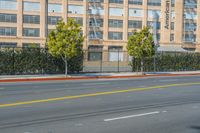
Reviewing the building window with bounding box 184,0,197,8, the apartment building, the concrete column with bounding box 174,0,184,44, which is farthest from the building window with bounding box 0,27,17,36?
the building window with bounding box 184,0,197,8

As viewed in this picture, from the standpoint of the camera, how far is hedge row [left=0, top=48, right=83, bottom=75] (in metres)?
33.2

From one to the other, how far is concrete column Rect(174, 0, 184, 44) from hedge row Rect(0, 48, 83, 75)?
54.1 meters

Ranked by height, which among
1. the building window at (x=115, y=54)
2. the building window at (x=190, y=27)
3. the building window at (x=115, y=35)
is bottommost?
the building window at (x=115, y=54)

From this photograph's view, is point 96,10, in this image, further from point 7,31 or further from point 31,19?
point 7,31

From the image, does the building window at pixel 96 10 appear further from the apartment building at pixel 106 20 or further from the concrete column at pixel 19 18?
the concrete column at pixel 19 18

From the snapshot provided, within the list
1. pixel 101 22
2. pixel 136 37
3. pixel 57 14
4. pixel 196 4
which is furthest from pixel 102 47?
pixel 136 37

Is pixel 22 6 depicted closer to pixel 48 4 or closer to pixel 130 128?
pixel 48 4

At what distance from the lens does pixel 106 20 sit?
81750 millimetres

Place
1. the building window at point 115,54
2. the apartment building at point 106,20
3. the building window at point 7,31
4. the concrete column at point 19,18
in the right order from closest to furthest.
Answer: the building window at point 115,54 < the building window at point 7,31 < the concrete column at point 19,18 < the apartment building at point 106,20

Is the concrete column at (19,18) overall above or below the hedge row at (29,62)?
above

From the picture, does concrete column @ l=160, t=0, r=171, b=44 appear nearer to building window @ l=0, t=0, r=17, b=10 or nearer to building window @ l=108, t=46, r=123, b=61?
building window @ l=108, t=46, r=123, b=61

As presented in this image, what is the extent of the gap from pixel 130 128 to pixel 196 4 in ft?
276

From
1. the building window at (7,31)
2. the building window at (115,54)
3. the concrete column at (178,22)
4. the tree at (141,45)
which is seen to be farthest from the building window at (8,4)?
the tree at (141,45)

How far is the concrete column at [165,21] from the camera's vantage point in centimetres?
8588
